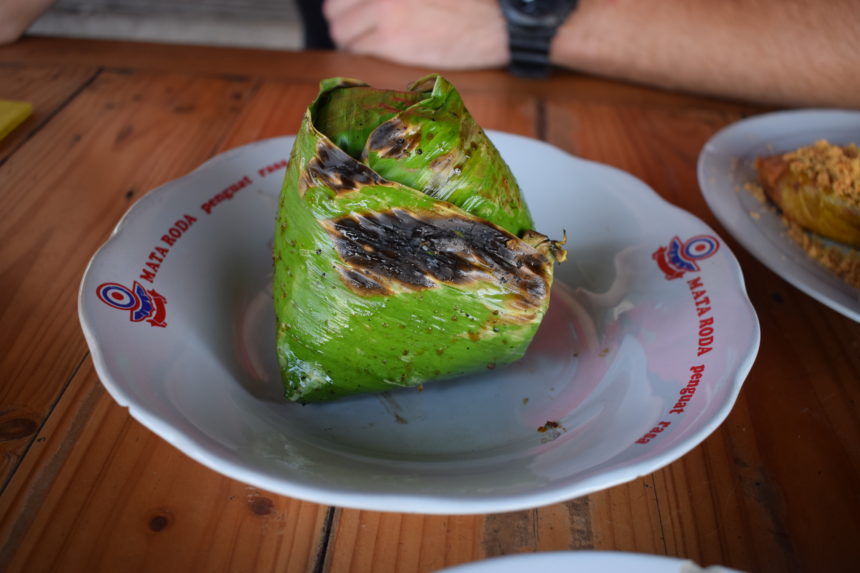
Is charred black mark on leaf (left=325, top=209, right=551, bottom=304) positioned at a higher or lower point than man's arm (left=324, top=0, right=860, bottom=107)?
higher

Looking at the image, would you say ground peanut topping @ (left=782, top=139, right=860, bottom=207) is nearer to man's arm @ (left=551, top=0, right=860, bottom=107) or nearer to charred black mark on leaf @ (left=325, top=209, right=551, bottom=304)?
man's arm @ (left=551, top=0, right=860, bottom=107)

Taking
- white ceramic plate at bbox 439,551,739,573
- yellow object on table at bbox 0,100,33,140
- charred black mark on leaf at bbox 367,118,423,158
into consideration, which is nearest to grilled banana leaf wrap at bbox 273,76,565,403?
charred black mark on leaf at bbox 367,118,423,158

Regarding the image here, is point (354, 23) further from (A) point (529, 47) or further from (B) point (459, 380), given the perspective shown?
(B) point (459, 380)

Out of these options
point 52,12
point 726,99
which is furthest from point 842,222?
point 52,12

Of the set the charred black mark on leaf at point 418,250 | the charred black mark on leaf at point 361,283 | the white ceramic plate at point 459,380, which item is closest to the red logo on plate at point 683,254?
the white ceramic plate at point 459,380

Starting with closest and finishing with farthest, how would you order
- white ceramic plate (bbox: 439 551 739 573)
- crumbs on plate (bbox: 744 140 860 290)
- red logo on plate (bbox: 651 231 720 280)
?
white ceramic plate (bbox: 439 551 739 573) < red logo on plate (bbox: 651 231 720 280) < crumbs on plate (bbox: 744 140 860 290)

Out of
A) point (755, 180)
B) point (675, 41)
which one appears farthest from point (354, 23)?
point (755, 180)

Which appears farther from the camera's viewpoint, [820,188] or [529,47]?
[529,47]
